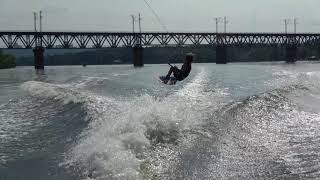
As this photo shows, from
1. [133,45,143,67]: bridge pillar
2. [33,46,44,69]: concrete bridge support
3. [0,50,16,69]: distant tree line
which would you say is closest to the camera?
[33,46,44,69]: concrete bridge support

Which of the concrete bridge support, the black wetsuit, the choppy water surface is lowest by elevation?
the choppy water surface

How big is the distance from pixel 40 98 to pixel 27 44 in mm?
91661

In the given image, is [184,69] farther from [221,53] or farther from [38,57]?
[221,53]

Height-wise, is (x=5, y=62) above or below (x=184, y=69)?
above

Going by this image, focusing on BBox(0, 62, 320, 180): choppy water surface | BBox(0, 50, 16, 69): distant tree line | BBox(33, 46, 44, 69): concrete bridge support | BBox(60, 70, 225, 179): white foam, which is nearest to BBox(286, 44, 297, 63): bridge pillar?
BBox(33, 46, 44, 69): concrete bridge support

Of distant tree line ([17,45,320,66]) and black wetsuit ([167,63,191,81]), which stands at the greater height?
distant tree line ([17,45,320,66])

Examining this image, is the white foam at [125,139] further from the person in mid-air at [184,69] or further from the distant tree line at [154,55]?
the distant tree line at [154,55]

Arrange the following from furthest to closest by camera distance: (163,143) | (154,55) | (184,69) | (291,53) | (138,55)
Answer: (291,53) → (154,55) → (138,55) → (184,69) → (163,143)

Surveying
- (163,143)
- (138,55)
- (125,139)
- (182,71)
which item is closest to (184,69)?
(182,71)

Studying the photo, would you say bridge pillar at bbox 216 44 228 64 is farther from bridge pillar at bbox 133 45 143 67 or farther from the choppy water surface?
the choppy water surface

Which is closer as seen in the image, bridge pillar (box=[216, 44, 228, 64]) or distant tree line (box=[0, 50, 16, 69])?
bridge pillar (box=[216, 44, 228, 64])

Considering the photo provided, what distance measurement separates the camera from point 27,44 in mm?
114312

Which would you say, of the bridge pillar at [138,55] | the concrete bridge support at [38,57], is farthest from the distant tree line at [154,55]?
the concrete bridge support at [38,57]

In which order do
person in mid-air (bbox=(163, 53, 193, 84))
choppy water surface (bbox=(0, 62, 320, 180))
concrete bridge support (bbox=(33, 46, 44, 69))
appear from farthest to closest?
concrete bridge support (bbox=(33, 46, 44, 69))
person in mid-air (bbox=(163, 53, 193, 84))
choppy water surface (bbox=(0, 62, 320, 180))
